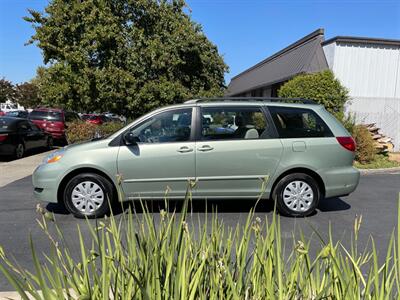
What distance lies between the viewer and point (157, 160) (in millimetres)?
5938

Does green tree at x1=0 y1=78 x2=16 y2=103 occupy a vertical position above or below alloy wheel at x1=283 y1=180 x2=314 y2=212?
above

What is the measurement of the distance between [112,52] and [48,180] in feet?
33.3

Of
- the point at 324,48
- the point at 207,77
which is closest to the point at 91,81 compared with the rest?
the point at 207,77

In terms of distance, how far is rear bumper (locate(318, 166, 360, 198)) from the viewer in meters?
6.18

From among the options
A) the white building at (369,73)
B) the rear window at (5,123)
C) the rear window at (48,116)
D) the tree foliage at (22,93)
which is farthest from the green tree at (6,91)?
the white building at (369,73)

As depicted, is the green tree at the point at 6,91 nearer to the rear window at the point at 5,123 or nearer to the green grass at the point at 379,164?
the rear window at the point at 5,123

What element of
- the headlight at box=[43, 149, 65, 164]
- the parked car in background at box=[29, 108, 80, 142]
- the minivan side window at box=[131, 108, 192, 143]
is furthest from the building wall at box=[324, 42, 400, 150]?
the parked car in background at box=[29, 108, 80, 142]

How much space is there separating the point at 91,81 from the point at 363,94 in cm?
1009

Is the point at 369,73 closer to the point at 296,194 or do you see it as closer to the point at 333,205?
the point at 333,205

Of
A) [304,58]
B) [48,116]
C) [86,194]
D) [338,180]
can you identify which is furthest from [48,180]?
[48,116]

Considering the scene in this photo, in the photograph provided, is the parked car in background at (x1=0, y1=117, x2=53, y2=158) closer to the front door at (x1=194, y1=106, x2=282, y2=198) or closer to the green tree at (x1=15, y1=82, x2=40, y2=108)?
the front door at (x1=194, y1=106, x2=282, y2=198)

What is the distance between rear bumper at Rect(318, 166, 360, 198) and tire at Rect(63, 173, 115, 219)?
3.31 meters

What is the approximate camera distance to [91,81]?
15188mm

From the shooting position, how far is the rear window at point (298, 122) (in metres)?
6.23
